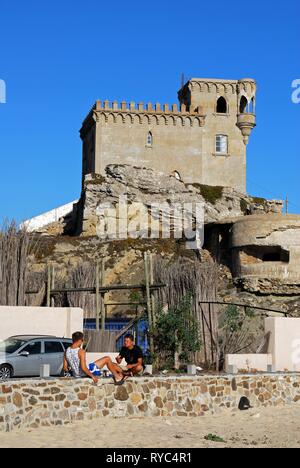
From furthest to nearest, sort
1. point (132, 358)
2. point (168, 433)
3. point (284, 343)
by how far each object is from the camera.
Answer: point (284, 343) < point (132, 358) < point (168, 433)

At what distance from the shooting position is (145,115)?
56.8 meters

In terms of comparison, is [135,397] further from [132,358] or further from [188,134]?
[188,134]

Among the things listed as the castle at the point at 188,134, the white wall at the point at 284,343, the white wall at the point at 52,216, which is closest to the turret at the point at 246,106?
the castle at the point at 188,134

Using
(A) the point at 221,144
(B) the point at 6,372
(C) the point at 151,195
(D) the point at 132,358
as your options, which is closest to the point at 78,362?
(D) the point at 132,358

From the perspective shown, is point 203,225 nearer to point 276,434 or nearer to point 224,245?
point 224,245

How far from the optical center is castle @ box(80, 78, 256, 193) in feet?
184

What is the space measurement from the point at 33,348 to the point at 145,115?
39.5 m

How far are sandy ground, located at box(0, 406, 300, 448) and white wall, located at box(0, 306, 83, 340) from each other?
4862mm

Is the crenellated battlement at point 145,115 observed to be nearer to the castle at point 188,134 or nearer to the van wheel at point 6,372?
the castle at point 188,134

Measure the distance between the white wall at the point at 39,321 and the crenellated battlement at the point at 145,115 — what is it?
36056 mm

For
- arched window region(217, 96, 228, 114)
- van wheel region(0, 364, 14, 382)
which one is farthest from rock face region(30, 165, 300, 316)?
van wheel region(0, 364, 14, 382)

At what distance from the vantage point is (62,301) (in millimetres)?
25047

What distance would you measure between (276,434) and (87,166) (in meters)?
44.7
